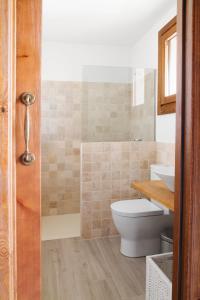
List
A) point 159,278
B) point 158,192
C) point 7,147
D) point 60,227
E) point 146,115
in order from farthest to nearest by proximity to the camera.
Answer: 1. point 60,227
2. point 146,115
3. point 158,192
4. point 159,278
5. point 7,147

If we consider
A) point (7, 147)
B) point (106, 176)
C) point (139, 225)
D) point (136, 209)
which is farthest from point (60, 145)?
point (7, 147)

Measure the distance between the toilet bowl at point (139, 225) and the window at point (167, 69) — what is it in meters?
1.03

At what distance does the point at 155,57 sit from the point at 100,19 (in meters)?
0.75

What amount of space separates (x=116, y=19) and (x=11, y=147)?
2535mm

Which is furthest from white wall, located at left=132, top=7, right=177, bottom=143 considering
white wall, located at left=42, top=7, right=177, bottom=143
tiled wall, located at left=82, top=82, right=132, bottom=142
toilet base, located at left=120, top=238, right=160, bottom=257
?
toilet base, located at left=120, top=238, right=160, bottom=257

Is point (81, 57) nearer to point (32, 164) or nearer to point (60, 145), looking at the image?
point (60, 145)

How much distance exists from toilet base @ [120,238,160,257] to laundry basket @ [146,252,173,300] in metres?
0.76

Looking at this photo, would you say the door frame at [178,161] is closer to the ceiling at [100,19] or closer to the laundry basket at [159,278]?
the laundry basket at [159,278]

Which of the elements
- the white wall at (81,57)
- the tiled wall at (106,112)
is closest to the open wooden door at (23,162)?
the tiled wall at (106,112)

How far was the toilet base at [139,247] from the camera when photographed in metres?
2.40

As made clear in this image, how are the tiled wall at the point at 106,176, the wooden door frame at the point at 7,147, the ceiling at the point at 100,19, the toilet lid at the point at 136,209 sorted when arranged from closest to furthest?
the wooden door frame at the point at 7,147
the toilet lid at the point at 136,209
the ceiling at the point at 100,19
the tiled wall at the point at 106,176

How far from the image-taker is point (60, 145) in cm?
356

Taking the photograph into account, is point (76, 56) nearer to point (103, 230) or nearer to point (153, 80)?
point (153, 80)

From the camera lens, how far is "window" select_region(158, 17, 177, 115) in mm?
2592
